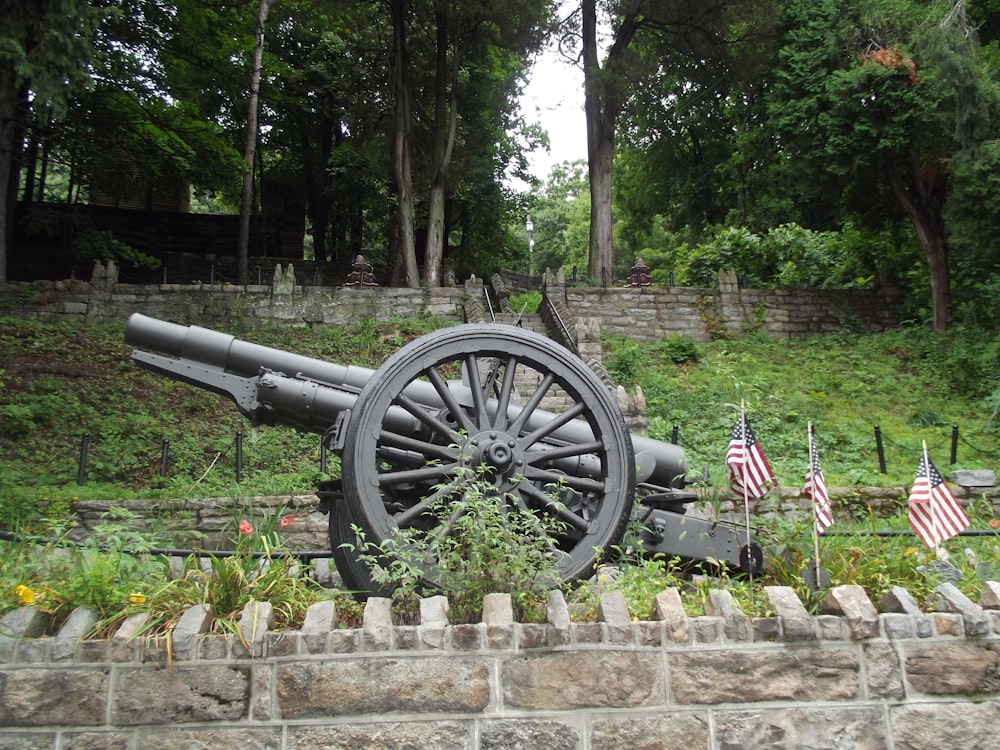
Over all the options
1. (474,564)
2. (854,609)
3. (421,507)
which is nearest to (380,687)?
(474,564)

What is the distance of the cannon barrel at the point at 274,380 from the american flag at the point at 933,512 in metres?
1.41

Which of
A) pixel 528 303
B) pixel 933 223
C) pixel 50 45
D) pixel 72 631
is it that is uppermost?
pixel 50 45

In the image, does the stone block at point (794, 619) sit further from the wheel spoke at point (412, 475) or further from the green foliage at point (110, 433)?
the green foliage at point (110, 433)

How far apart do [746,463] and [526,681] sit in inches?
82.0

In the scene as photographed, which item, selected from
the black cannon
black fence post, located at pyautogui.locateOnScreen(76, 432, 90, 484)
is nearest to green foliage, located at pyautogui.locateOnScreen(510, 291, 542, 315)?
black fence post, located at pyautogui.locateOnScreen(76, 432, 90, 484)

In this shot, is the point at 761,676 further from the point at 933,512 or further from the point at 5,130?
the point at 5,130

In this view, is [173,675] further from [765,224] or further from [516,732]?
[765,224]

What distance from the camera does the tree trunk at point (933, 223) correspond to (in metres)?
18.4

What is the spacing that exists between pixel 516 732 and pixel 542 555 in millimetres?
839

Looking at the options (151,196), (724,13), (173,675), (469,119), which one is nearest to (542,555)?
(173,675)

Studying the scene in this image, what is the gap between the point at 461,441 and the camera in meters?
4.85

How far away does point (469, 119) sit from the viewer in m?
26.2

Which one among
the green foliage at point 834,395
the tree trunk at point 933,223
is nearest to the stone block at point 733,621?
the green foliage at point 834,395

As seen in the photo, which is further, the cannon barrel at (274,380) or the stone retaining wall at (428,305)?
the stone retaining wall at (428,305)
